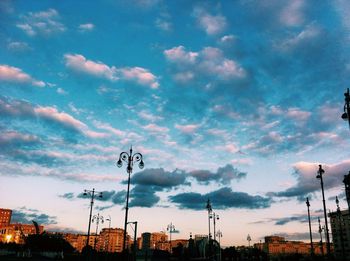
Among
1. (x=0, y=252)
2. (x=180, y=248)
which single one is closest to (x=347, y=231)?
(x=180, y=248)

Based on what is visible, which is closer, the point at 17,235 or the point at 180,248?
the point at 180,248

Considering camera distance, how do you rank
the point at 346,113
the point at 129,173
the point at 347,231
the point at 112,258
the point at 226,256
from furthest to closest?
the point at 347,231
the point at 226,256
the point at 112,258
the point at 129,173
the point at 346,113

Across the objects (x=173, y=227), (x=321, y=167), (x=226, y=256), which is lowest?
(x=226, y=256)

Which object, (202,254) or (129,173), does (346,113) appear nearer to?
(129,173)

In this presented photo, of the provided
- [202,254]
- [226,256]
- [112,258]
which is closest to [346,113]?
[112,258]

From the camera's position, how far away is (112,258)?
4347 cm

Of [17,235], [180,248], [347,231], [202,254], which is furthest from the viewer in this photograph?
[17,235]

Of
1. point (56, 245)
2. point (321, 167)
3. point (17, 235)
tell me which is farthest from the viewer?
point (17, 235)

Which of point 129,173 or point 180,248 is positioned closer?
point 129,173

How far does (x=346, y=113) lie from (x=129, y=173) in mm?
15588

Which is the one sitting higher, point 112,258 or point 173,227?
point 173,227

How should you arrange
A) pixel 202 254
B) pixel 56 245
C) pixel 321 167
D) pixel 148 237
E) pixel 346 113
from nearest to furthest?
pixel 346 113
pixel 148 237
pixel 321 167
pixel 202 254
pixel 56 245

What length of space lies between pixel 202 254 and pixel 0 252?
59509 mm

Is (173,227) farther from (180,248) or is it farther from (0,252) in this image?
(0,252)
